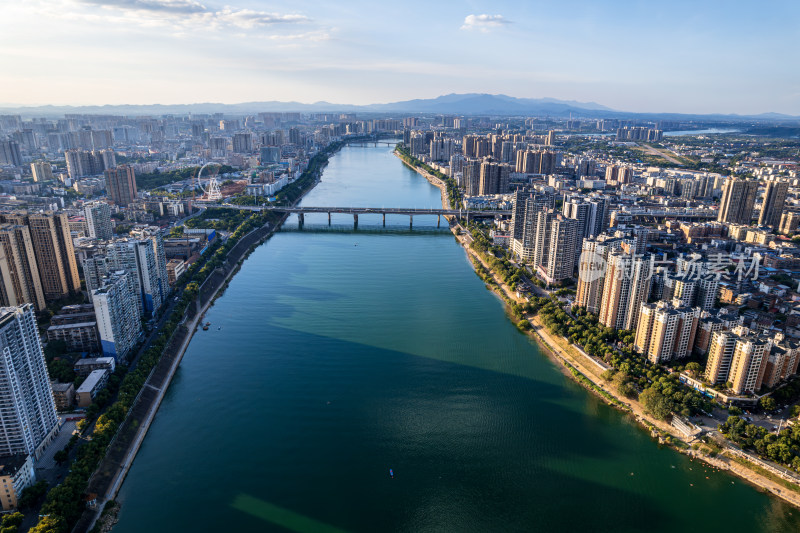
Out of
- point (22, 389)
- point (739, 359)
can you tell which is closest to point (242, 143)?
point (22, 389)

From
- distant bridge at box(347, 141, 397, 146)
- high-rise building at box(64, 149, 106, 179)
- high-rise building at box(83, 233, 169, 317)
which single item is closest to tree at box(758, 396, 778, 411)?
high-rise building at box(83, 233, 169, 317)

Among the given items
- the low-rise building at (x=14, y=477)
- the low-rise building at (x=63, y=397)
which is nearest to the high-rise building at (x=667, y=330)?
the low-rise building at (x=14, y=477)

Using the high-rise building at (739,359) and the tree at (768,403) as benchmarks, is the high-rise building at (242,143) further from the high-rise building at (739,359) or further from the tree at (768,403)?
the tree at (768,403)

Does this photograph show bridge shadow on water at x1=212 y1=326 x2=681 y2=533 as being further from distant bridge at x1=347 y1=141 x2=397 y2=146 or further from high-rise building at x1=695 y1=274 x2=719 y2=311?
distant bridge at x1=347 y1=141 x2=397 y2=146

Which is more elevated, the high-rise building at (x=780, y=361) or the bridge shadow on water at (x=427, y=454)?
the high-rise building at (x=780, y=361)

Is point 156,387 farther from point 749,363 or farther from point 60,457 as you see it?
point 749,363
